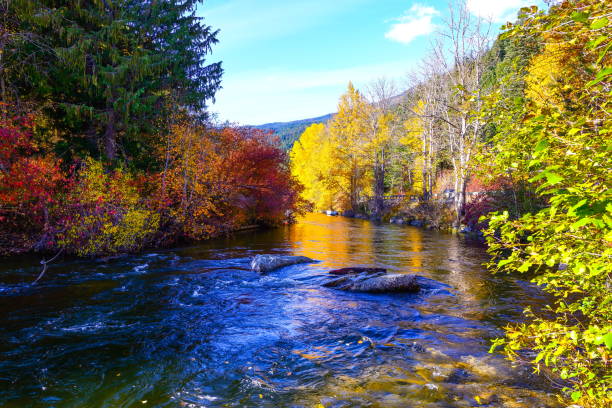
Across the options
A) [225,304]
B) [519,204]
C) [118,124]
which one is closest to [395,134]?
[519,204]

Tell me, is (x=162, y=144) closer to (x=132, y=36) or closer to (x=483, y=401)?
(x=132, y=36)

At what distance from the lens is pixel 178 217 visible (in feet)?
55.4

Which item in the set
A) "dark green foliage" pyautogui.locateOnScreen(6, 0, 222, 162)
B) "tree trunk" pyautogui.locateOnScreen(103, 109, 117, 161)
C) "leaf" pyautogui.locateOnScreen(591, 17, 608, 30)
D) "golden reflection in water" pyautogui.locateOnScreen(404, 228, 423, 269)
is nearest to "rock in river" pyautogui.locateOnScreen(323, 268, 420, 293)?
"golden reflection in water" pyautogui.locateOnScreen(404, 228, 423, 269)

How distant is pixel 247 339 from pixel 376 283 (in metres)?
4.54

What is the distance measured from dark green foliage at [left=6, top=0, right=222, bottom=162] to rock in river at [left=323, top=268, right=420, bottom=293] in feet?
38.2

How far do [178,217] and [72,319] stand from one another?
31.3 ft

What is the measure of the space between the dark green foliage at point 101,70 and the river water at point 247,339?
22.4 ft

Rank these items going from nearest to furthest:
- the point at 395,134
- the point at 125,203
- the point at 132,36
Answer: the point at 125,203, the point at 132,36, the point at 395,134

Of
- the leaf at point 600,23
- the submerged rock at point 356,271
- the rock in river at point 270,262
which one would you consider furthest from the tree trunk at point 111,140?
the leaf at point 600,23

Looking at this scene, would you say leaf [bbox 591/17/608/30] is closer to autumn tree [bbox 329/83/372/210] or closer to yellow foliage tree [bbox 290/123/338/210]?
yellow foliage tree [bbox 290/123/338/210]

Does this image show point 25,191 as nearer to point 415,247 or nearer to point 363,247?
point 363,247

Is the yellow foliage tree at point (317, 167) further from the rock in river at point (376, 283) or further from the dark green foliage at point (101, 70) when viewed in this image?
the rock in river at point (376, 283)

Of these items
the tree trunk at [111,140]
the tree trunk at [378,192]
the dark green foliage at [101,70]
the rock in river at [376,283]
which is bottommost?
the rock in river at [376,283]

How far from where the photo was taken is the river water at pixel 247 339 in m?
5.00
